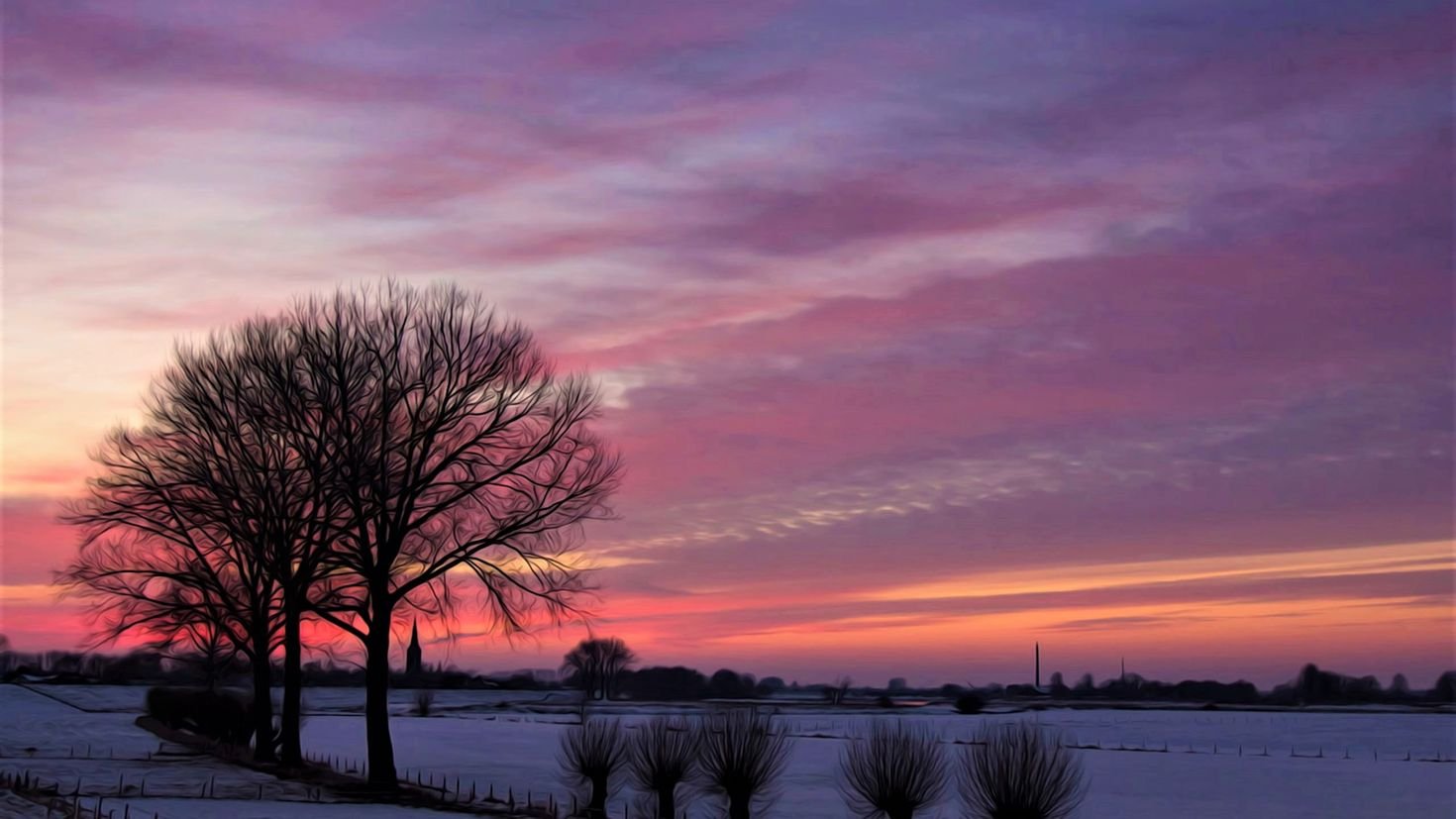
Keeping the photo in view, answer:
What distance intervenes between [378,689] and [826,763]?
40845mm

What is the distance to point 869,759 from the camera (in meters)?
41.2

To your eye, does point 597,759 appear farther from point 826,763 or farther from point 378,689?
point 826,763

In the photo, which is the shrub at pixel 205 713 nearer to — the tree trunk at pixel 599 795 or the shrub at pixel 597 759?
the shrub at pixel 597 759

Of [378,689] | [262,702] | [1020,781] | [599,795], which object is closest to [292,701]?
[262,702]

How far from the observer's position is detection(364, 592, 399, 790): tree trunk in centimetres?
4988

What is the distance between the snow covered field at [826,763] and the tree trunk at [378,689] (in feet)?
10.7

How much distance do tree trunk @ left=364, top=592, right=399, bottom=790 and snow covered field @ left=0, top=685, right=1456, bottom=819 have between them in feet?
10.7

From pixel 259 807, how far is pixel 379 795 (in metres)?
5.55

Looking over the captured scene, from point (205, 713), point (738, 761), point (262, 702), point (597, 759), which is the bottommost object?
point (205, 713)

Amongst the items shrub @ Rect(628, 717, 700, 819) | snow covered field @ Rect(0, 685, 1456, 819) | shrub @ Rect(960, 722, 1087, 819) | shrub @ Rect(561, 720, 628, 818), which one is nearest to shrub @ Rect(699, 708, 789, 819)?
shrub @ Rect(628, 717, 700, 819)

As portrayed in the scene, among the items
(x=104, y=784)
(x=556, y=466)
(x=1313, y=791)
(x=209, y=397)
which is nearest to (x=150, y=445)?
(x=209, y=397)

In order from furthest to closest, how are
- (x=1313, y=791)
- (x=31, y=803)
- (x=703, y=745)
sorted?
(x=1313, y=791), (x=703, y=745), (x=31, y=803)

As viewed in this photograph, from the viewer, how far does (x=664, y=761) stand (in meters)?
47.1

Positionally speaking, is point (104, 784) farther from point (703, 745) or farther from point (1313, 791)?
point (1313, 791)
